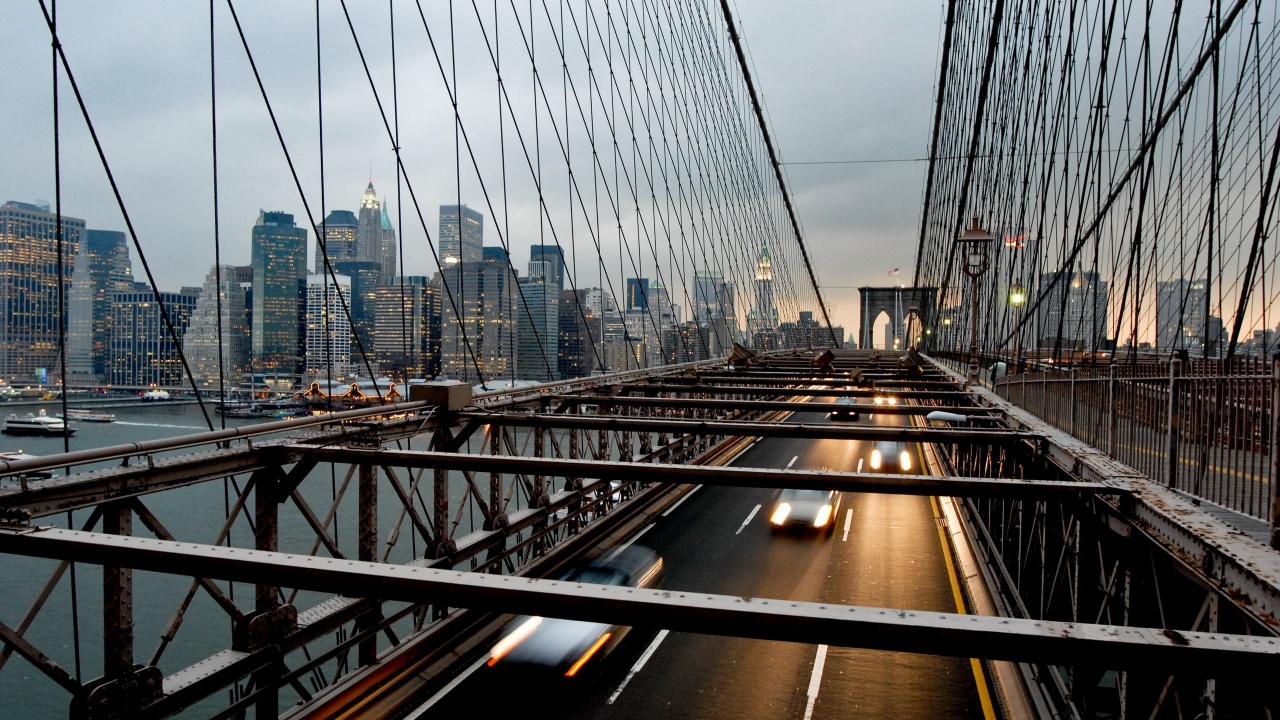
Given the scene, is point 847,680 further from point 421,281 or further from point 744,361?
point 421,281

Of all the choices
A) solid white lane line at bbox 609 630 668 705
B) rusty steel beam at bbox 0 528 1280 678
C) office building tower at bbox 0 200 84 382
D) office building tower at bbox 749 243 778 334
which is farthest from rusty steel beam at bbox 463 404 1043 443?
office building tower at bbox 749 243 778 334

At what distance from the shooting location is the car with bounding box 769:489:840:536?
768 inches

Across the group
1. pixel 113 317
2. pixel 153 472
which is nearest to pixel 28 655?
pixel 153 472

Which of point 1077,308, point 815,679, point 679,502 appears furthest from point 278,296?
point 1077,308

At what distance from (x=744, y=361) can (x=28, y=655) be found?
88.8ft

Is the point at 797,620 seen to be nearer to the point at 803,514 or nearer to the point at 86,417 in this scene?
the point at 86,417

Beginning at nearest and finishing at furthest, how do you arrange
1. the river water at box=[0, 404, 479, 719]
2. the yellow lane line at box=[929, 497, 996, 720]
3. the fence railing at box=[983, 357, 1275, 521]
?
the fence railing at box=[983, 357, 1275, 521], the yellow lane line at box=[929, 497, 996, 720], the river water at box=[0, 404, 479, 719]

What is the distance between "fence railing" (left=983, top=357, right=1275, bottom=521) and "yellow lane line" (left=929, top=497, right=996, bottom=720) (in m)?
2.37

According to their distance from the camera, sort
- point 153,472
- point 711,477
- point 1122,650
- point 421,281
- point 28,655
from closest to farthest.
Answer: point 1122,650 → point 28,655 → point 153,472 → point 711,477 → point 421,281

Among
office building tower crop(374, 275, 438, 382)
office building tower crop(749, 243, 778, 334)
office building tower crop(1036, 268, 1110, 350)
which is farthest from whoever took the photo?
office building tower crop(749, 243, 778, 334)

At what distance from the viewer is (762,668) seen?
35.0 ft

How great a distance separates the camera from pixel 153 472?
5883mm

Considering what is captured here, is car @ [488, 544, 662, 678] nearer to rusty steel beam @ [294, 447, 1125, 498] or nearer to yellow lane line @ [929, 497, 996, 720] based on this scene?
rusty steel beam @ [294, 447, 1125, 498]

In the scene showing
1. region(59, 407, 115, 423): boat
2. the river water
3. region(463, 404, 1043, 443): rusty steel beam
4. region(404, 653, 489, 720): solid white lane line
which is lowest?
the river water
